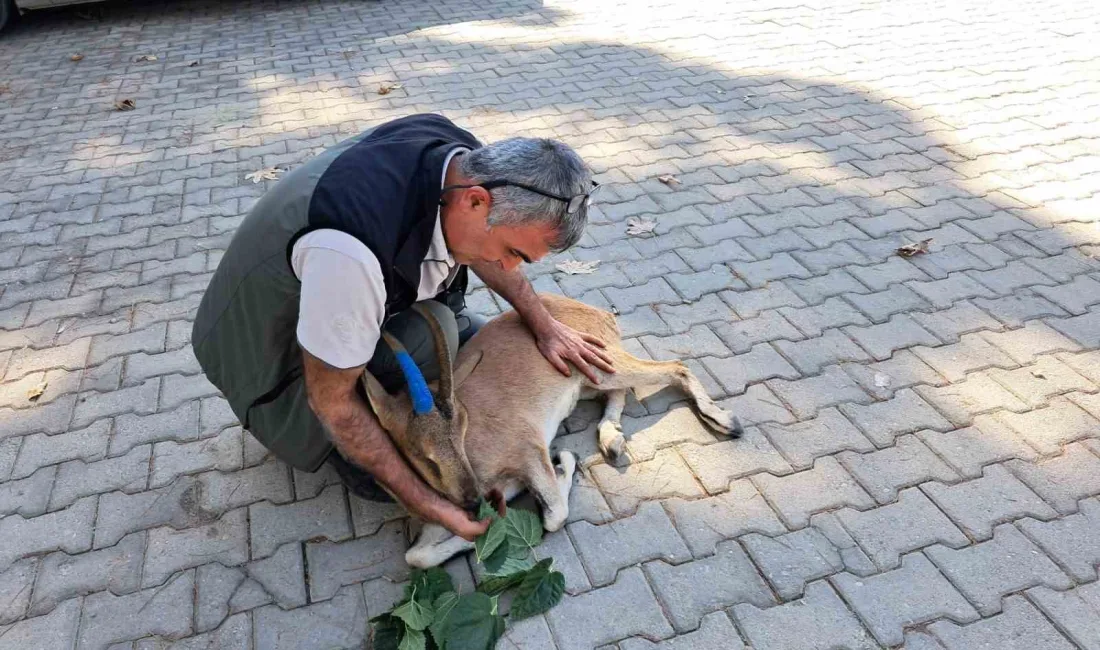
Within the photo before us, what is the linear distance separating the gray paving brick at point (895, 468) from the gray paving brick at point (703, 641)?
2.95 ft

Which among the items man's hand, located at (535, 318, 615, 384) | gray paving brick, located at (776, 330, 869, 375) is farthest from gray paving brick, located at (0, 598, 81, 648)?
gray paving brick, located at (776, 330, 869, 375)

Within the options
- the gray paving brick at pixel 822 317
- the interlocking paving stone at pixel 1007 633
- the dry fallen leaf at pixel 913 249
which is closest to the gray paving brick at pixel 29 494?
the interlocking paving stone at pixel 1007 633

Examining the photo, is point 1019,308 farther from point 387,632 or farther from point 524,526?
point 387,632

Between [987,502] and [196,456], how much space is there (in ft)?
10.6

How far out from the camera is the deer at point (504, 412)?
2.77 metres

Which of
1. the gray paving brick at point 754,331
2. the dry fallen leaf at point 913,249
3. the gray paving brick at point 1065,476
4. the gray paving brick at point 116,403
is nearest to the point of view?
the gray paving brick at point 1065,476

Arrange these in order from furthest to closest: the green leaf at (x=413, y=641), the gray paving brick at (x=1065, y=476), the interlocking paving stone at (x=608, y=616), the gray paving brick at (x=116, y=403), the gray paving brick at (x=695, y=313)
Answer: the gray paving brick at (x=695, y=313), the gray paving brick at (x=116, y=403), the gray paving brick at (x=1065, y=476), the interlocking paving stone at (x=608, y=616), the green leaf at (x=413, y=641)

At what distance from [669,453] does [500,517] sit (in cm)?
89

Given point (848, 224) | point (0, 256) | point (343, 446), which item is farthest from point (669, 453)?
point (0, 256)

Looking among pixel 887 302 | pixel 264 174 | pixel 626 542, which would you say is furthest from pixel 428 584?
pixel 264 174

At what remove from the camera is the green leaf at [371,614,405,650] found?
2588mm

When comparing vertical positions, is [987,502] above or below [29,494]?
above

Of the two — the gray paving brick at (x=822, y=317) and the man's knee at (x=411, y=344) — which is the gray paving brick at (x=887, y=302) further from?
the man's knee at (x=411, y=344)

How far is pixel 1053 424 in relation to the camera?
3.42 metres
